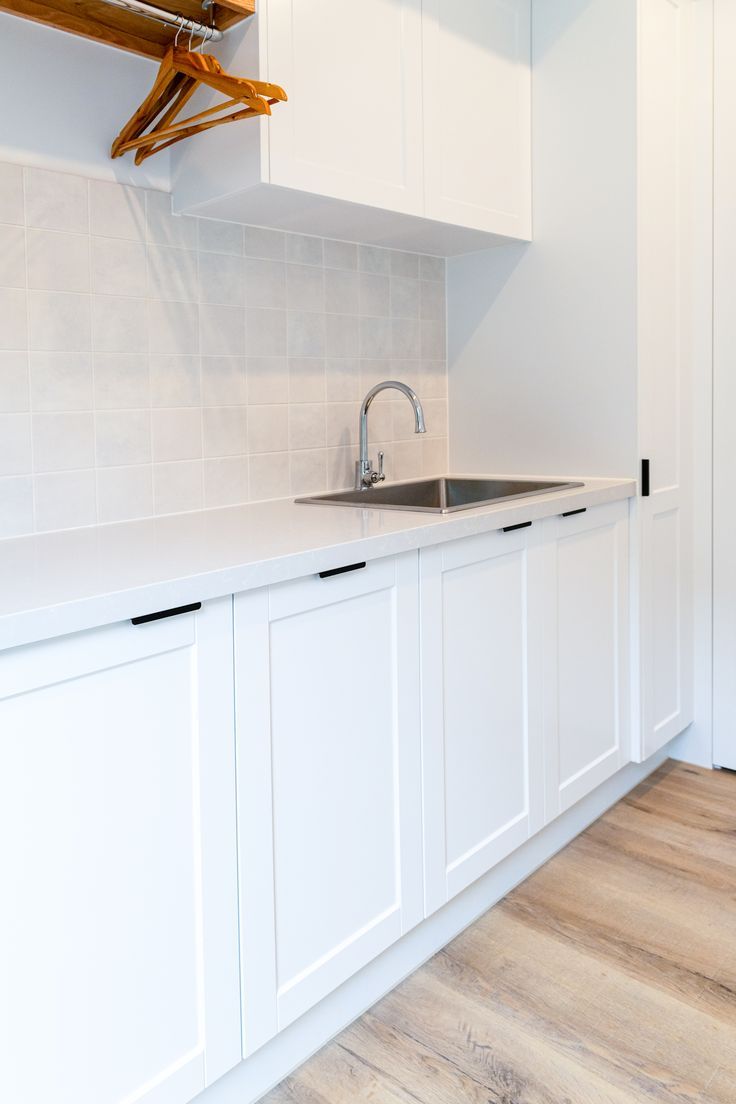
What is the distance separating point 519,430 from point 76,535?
1400mm

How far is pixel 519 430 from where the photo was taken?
8.56 ft

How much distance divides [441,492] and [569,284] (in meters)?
0.68

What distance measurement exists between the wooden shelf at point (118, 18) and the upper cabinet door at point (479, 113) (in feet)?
1.89

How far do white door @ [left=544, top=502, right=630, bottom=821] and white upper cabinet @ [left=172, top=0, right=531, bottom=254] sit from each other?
0.84 m

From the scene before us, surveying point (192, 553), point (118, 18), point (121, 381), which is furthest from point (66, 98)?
point (192, 553)

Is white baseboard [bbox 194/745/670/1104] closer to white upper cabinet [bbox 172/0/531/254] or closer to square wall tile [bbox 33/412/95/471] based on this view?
square wall tile [bbox 33/412/95/471]

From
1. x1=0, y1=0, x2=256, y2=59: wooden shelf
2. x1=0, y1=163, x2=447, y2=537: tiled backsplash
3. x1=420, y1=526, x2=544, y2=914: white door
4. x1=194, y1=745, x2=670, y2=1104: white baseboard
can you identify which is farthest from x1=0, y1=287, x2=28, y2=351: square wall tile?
x1=194, y1=745, x2=670, y2=1104: white baseboard

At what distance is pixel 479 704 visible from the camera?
1874 mm

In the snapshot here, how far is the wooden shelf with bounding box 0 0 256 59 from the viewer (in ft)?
5.18

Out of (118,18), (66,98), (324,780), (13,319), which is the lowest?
(324,780)

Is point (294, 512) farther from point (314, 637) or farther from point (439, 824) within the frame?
point (439, 824)

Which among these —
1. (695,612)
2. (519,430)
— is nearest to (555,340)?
(519,430)

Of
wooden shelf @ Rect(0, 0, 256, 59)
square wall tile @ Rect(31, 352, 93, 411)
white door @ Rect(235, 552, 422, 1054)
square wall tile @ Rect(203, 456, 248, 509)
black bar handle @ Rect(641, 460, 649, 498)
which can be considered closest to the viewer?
white door @ Rect(235, 552, 422, 1054)

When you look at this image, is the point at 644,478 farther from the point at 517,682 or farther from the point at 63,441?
the point at 63,441
